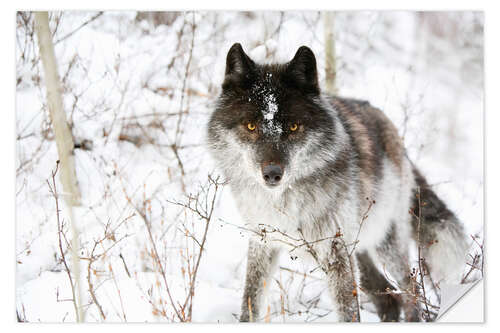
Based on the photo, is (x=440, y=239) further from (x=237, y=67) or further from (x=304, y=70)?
(x=237, y=67)

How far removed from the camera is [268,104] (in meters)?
2.12

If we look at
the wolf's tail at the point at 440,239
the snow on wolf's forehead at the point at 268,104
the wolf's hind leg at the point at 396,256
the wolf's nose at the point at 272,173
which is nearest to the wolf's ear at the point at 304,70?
the snow on wolf's forehead at the point at 268,104

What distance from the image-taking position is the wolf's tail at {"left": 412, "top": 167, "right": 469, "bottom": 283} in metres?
2.74

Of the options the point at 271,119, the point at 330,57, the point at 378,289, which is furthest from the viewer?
the point at 330,57

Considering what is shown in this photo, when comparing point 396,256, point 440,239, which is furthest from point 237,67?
point 440,239

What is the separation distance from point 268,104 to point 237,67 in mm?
270

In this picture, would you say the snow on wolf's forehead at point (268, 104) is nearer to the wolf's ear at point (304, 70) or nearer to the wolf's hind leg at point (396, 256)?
the wolf's ear at point (304, 70)

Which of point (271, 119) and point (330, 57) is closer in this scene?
point (271, 119)

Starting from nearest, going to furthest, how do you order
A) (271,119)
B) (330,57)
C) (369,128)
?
(271,119), (369,128), (330,57)

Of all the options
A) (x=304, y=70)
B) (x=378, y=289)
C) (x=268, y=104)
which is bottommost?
(x=378, y=289)

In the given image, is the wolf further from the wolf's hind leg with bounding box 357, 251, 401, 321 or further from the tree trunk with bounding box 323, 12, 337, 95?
the tree trunk with bounding box 323, 12, 337, 95

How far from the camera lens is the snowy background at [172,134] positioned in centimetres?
253
